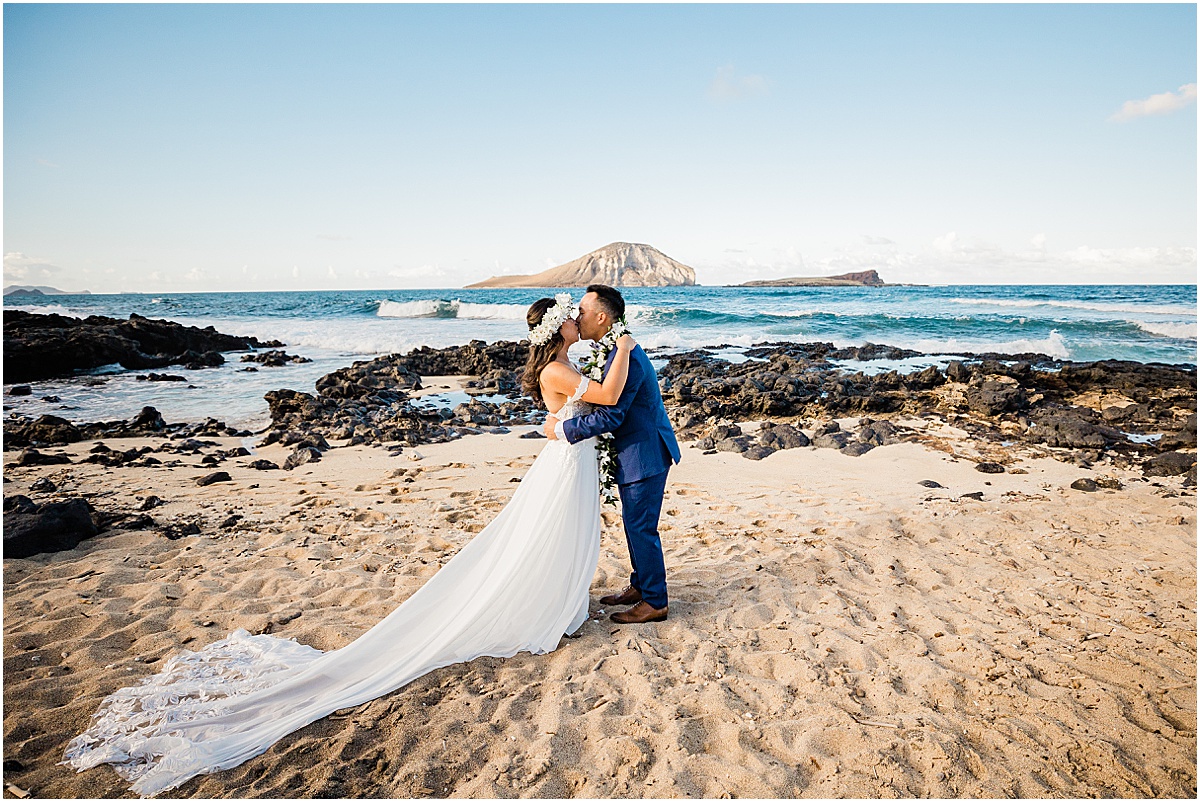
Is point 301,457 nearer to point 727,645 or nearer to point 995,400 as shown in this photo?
point 727,645

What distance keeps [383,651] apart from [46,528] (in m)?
3.78

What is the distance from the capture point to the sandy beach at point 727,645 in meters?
2.94

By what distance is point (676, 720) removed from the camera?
128 inches

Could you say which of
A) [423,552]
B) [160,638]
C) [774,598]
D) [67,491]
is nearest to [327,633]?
[160,638]

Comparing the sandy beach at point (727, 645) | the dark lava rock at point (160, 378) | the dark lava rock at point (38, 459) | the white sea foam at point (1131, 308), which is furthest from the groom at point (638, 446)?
the white sea foam at point (1131, 308)

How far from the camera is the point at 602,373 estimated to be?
4074 mm

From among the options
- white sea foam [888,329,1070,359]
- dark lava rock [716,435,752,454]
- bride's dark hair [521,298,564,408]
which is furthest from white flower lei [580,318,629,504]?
white sea foam [888,329,1070,359]

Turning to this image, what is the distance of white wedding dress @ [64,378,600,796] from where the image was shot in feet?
10.0

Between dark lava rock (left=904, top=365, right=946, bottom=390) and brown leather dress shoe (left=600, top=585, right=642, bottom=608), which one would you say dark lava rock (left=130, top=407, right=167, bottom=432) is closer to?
brown leather dress shoe (left=600, top=585, right=642, bottom=608)

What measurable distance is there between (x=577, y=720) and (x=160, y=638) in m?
2.69

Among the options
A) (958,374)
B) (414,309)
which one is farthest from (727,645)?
(414,309)

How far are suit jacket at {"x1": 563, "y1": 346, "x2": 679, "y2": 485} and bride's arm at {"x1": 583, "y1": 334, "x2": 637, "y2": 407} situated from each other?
0.09 metres

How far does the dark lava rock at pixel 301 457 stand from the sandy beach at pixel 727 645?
123 centimetres

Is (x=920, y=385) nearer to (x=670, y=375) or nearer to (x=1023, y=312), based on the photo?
(x=670, y=375)
